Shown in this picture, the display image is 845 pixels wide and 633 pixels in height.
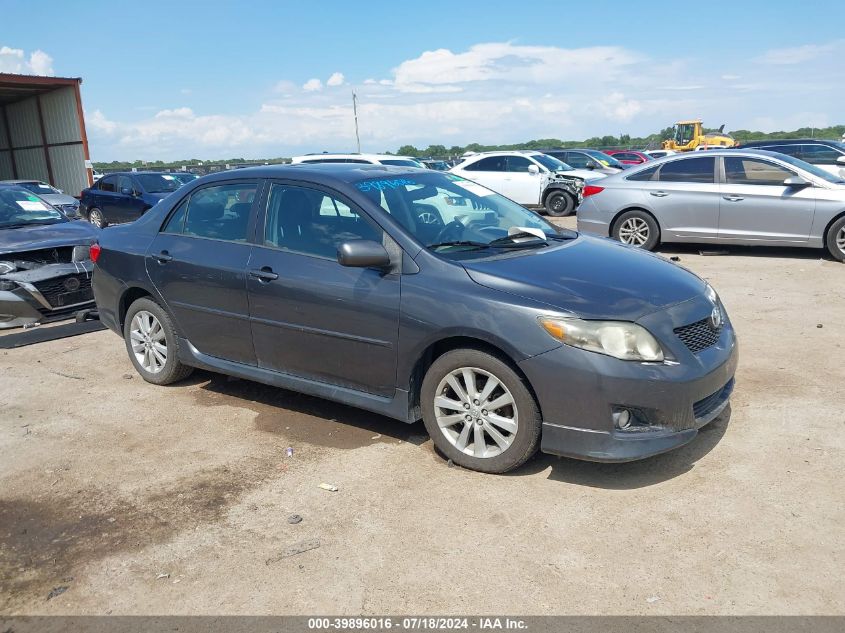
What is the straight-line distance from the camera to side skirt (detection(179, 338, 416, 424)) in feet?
14.1

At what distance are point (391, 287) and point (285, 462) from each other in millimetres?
1255

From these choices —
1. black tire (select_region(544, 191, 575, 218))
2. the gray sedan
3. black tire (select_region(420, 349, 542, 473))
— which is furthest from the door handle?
black tire (select_region(544, 191, 575, 218))

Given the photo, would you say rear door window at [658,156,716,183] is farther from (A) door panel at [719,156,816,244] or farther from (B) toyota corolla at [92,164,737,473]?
(B) toyota corolla at [92,164,737,473]

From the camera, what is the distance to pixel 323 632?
110 inches

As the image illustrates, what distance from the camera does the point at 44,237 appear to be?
26.6ft

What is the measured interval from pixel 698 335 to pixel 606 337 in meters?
0.70

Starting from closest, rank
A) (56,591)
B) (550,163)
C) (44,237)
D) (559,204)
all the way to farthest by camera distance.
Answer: (56,591), (44,237), (559,204), (550,163)

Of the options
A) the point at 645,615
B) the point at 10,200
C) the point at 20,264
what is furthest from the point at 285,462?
the point at 10,200

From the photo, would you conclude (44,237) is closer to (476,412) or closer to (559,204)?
(476,412)

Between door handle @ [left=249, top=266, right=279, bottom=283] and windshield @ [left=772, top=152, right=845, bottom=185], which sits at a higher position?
windshield @ [left=772, top=152, right=845, bottom=185]

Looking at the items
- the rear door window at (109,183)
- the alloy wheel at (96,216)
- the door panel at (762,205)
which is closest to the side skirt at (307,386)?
the door panel at (762,205)

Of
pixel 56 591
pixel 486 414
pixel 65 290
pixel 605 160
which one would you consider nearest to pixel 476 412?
pixel 486 414

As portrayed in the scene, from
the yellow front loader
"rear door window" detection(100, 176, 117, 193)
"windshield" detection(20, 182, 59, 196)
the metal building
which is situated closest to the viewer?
"rear door window" detection(100, 176, 117, 193)

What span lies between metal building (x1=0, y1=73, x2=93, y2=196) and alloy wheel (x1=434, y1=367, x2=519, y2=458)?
81.5 ft
